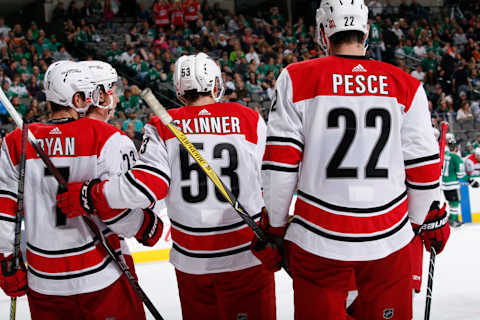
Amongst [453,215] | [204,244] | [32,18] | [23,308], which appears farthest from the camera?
[32,18]

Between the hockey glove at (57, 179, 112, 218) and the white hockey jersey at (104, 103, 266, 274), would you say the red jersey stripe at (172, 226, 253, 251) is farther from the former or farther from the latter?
the hockey glove at (57, 179, 112, 218)

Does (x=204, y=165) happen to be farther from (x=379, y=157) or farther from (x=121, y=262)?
(x=379, y=157)

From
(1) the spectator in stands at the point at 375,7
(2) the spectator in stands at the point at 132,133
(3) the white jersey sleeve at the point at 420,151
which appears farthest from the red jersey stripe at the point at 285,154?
(1) the spectator in stands at the point at 375,7

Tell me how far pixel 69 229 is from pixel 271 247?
2.53 ft

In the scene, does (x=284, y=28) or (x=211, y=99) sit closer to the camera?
(x=211, y=99)

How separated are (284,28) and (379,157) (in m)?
14.7

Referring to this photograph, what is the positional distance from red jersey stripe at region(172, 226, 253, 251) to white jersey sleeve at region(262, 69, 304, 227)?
485mm

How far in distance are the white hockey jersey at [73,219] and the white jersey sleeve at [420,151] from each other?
1.04 m

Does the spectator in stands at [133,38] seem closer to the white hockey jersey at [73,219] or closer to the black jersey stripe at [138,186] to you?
the white hockey jersey at [73,219]

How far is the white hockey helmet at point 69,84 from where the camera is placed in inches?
91.8

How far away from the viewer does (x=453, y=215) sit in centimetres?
817

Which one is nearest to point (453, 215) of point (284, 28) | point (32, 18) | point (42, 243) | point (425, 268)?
point (425, 268)

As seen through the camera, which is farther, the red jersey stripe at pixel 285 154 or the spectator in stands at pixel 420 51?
the spectator in stands at pixel 420 51

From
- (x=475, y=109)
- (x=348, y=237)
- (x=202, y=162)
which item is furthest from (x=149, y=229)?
(x=475, y=109)
